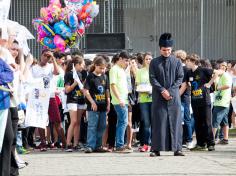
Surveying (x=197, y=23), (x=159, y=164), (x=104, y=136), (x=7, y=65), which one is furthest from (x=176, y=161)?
(x=197, y=23)

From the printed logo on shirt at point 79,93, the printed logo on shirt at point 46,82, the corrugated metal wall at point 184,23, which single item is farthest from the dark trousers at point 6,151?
the corrugated metal wall at point 184,23

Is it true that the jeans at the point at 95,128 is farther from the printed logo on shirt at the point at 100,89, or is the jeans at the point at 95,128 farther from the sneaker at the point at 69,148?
the sneaker at the point at 69,148

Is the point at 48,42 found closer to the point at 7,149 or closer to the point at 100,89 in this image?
the point at 100,89

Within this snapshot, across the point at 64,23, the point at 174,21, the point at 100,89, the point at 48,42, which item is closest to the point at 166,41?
the point at 100,89

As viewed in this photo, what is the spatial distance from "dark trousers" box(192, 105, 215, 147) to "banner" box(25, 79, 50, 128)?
9.21ft

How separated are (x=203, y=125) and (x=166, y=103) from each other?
1.73 meters

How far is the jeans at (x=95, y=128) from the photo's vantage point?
50.5ft

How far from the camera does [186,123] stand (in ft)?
53.7

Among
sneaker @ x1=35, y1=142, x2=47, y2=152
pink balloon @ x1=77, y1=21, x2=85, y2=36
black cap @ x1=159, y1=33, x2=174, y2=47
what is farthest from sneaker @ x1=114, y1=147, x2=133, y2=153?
pink balloon @ x1=77, y1=21, x2=85, y2=36

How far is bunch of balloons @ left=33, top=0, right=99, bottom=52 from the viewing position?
24.7 meters

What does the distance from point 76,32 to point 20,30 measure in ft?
45.8

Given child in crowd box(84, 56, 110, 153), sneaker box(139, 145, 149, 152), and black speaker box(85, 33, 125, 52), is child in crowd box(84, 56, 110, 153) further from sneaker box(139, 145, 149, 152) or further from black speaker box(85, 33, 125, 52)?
black speaker box(85, 33, 125, 52)

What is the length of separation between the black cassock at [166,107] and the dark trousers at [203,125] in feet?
4.62

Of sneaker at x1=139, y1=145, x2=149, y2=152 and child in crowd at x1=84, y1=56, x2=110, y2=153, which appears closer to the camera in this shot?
child in crowd at x1=84, y1=56, x2=110, y2=153
